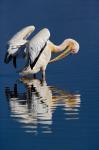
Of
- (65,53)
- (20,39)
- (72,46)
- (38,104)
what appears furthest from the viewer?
(65,53)

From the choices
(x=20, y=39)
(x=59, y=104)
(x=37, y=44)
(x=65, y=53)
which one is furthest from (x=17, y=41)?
(x=59, y=104)

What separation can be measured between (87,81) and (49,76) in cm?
142

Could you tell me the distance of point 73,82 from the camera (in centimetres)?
1916

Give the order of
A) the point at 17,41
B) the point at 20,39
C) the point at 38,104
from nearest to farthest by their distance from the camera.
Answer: the point at 38,104 < the point at 17,41 < the point at 20,39

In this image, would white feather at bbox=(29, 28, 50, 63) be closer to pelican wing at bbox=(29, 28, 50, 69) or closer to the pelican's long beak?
pelican wing at bbox=(29, 28, 50, 69)

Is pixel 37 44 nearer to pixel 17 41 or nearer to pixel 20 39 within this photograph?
pixel 17 41

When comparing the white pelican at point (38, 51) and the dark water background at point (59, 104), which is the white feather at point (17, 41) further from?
the dark water background at point (59, 104)

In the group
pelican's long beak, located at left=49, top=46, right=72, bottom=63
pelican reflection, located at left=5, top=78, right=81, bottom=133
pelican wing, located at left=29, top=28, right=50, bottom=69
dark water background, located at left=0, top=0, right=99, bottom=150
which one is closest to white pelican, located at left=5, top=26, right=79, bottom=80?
pelican wing, located at left=29, top=28, right=50, bottom=69

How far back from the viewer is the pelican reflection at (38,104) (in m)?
14.7

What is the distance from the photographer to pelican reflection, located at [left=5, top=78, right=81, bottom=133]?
579 inches

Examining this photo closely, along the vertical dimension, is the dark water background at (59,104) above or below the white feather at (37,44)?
below

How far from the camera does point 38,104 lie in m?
16.4

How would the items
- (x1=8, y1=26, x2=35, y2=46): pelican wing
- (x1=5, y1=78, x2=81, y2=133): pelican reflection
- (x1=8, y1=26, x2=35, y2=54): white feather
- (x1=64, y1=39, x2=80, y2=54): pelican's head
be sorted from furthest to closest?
(x1=64, y1=39, x2=80, y2=54): pelican's head < (x1=8, y1=26, x2=35, y2=46): pelican wing < (x1=8, y1=26, x2=35, y2=54): white feather < (x1=5, y1=78, x2=81, y2=133): pelican reflection

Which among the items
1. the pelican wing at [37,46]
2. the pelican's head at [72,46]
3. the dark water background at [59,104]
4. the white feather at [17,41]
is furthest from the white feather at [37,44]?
the pelican's head at [72,46]
